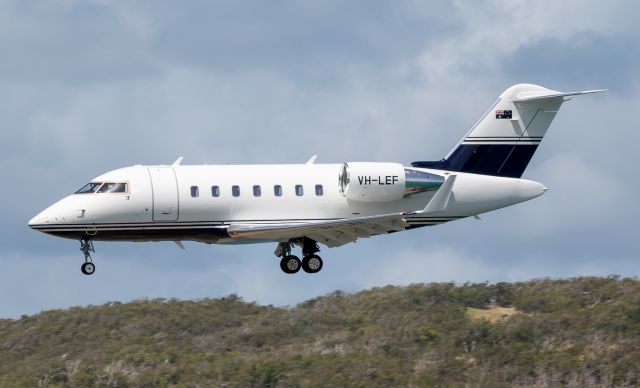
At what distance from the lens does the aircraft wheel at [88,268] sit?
1689 inches

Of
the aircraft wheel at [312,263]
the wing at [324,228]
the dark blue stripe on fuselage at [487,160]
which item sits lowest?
the aircraft wheel at [312,263]

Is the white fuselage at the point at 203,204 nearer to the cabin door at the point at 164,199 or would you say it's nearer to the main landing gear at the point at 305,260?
the cabin door at the point at 164,199

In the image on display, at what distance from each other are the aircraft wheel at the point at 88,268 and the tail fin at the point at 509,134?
1059 centimetres

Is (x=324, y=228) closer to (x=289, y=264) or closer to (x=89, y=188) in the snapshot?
(x=289, y=264)

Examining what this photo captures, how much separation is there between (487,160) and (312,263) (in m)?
6.34

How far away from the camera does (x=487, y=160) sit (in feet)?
149

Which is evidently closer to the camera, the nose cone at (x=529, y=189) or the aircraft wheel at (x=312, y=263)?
the aircraft wheel at (x=312, y=263)

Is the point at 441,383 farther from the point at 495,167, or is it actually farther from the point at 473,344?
the point at 495,167

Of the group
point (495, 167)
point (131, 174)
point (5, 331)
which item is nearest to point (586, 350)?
point (495, 167)

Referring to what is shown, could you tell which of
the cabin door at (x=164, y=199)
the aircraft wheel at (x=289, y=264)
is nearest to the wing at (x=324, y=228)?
the aircraft wheel at (x=289, y=264)

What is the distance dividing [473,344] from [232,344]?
36.0ft

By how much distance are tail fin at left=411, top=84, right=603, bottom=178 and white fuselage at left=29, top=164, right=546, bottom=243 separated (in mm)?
1504

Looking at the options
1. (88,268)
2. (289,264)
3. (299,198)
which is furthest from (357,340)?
(88,268)

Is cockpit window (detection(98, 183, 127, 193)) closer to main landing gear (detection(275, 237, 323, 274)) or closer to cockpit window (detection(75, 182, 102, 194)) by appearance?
cockpit window (detection(75, 182, 102, 194))
